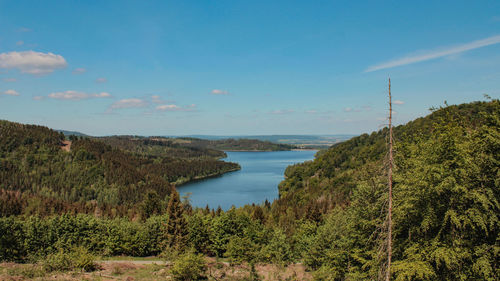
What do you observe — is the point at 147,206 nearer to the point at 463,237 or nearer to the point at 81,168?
the point at 463,237

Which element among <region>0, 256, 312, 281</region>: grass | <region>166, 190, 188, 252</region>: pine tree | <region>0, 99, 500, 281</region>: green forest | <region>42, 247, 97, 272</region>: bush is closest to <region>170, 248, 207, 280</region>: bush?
<region>0, 99, 500, 281</region>: green forest

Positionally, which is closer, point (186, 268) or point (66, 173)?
point (186, 268)

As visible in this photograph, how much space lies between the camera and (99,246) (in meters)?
44.8

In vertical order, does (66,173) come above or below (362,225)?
below

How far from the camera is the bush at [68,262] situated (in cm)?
2533

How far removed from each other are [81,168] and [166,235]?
135 m

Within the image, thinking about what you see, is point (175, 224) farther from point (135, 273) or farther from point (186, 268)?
point (186, 268)

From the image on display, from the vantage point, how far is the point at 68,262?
2653 centimetres

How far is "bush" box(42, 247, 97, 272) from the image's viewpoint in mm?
25328

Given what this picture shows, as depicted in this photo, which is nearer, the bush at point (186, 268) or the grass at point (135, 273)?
the grass at point (135, 273)

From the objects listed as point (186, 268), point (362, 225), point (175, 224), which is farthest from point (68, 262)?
point (362, 225)

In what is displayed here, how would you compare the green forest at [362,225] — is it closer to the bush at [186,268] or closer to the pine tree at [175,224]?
the pine tree at [175,224]

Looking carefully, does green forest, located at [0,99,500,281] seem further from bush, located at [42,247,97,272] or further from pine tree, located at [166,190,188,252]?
bush, located at [42,247,97,272]

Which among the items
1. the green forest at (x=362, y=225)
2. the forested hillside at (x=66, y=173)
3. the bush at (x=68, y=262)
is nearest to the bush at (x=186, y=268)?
the green forest at (x=362, y=225)
